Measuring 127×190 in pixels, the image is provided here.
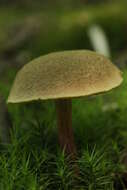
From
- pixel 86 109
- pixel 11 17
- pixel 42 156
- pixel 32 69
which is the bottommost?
pixel 11 17

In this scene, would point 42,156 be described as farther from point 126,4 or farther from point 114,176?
point 126,4

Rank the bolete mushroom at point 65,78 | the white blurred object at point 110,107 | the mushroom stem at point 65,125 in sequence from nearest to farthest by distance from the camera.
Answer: the bolete mushroom at point 65,78, the mushroom stem at point 65,125, the white blurred object at point 110,107

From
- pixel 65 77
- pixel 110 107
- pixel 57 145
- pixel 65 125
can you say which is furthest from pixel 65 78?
pixel 110 107

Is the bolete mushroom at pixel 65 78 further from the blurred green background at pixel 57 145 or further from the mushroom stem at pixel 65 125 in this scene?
the blurred green background at pixel 57 145

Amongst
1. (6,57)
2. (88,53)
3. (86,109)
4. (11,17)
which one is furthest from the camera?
(11,17)

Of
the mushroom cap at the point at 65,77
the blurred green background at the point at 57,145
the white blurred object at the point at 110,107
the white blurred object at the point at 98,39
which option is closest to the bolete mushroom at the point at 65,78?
the mushroom cap at the point at 65,77

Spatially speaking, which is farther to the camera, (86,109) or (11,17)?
(11,17)

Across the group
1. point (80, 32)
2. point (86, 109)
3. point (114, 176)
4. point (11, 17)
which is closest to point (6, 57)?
point (80, 32)
